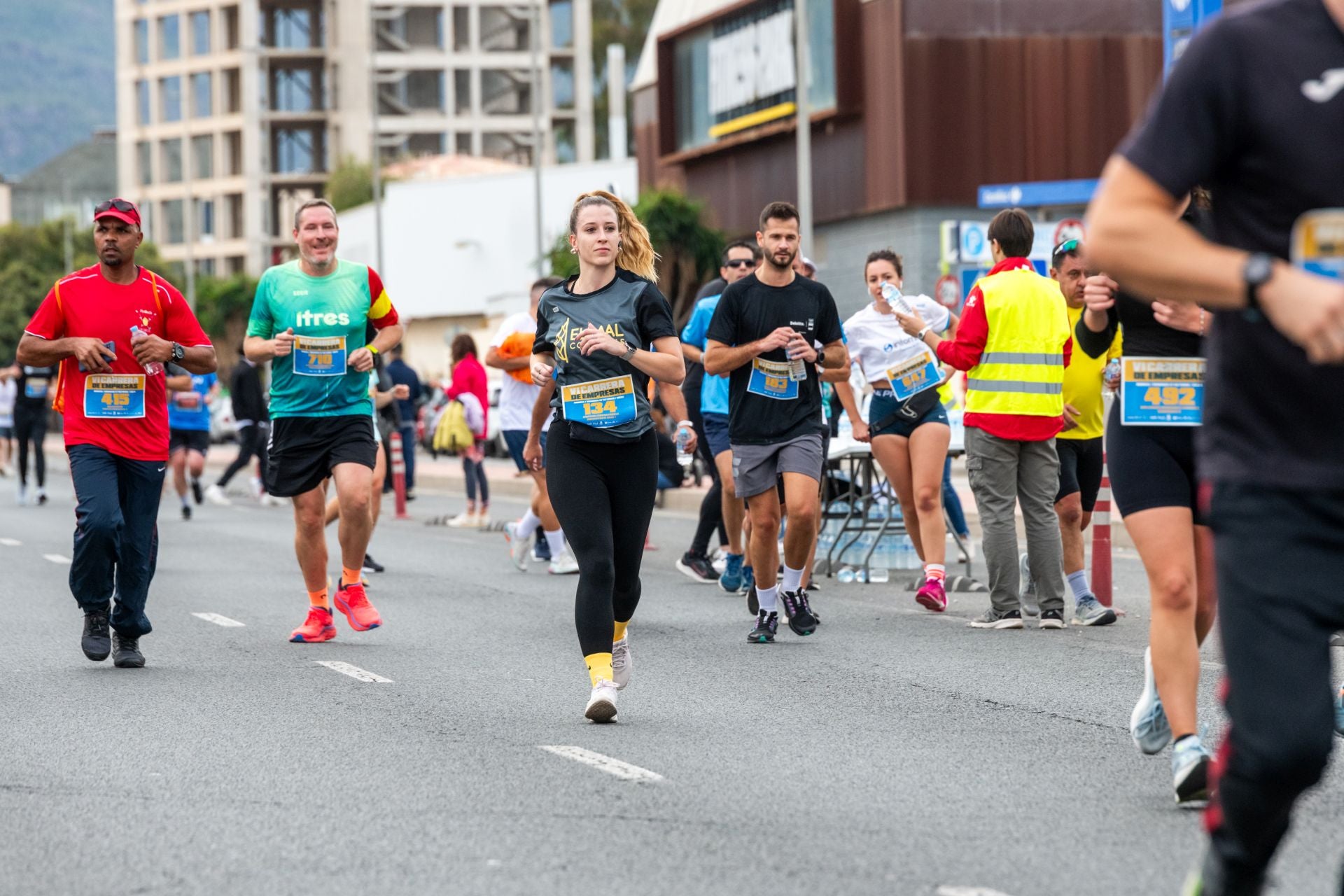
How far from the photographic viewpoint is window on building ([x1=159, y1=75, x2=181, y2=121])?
357ft

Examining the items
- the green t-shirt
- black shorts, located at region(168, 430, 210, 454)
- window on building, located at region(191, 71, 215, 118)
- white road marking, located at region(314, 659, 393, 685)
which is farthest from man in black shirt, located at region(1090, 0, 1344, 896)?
window on building, located at region(191, 71, 215, 118)

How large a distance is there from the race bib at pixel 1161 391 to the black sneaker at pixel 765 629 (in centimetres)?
400

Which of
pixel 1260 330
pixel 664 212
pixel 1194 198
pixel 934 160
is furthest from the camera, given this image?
pixel 664 212

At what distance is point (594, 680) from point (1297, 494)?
431 cm

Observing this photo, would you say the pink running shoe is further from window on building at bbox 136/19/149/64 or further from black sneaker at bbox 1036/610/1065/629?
window on building at bbox 136/19/149/64

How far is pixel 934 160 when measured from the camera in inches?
1342

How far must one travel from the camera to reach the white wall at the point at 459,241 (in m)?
65.2

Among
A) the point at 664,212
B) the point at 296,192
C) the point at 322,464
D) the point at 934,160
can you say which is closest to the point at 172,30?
the point at 296,192

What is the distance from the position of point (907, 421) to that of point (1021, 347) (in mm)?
1416

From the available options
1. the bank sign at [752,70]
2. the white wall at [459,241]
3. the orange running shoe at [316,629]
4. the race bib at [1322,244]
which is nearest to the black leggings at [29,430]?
the orange running shoe at [316,629]

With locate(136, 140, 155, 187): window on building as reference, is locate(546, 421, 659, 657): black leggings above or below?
below

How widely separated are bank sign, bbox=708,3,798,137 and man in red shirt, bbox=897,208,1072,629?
A: 2585 centimetres

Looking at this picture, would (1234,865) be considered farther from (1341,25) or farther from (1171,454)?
(1171,454)

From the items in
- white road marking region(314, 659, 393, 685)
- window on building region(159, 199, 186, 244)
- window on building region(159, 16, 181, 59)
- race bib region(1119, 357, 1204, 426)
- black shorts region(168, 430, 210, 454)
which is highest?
window on building region(159, 16, 181, 59)
